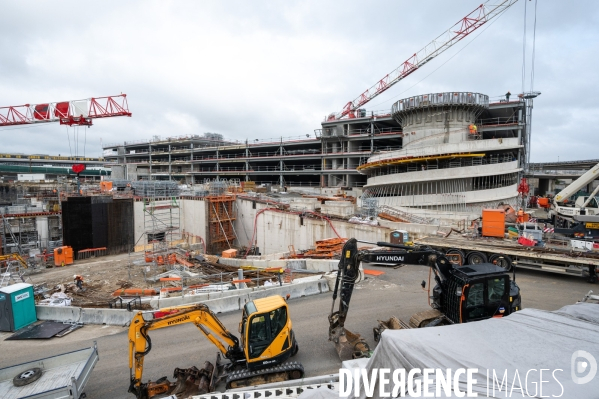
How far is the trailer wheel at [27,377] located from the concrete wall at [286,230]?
1781 cm

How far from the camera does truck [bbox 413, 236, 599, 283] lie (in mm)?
13383

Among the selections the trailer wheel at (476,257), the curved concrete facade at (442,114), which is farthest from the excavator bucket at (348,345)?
the curved concrete facade at (442,114)

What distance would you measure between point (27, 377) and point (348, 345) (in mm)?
7621

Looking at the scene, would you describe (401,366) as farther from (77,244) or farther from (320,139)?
(320,139)

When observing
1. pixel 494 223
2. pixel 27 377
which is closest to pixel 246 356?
pixel 27 377

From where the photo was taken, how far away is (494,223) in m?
16.8

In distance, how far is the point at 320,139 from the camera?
4775 cm

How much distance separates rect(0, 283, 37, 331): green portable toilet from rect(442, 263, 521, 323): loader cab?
14792mm

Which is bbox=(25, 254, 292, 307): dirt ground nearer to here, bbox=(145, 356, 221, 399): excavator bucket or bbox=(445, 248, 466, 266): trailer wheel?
bbox=(145, 356, 221, 399): excavator bucket

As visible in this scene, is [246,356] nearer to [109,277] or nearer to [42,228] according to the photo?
[109,277]

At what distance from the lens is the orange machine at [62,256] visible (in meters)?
20.7

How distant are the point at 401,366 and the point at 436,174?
81.8ft

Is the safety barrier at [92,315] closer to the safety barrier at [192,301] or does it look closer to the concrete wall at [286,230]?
the safety barrier at [192,301]

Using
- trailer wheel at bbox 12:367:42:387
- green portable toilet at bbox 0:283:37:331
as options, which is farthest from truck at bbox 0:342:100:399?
green portable toilet at bbox 0:283:37:331
